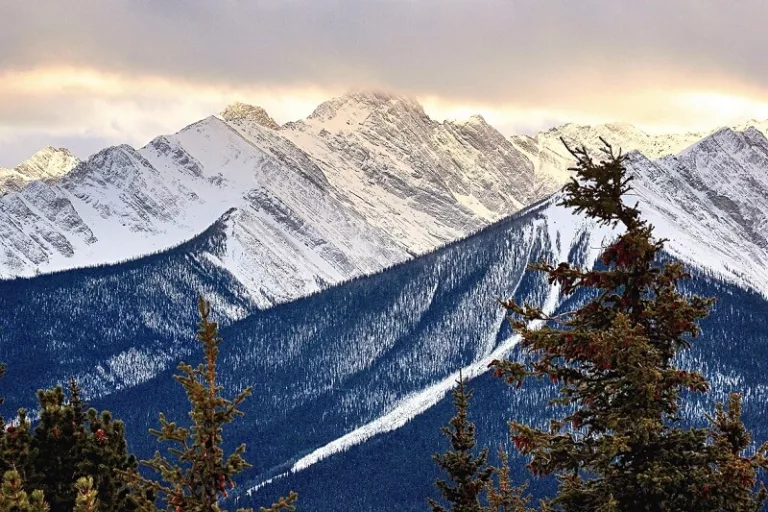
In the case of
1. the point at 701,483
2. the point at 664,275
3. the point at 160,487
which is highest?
the point at 664,275

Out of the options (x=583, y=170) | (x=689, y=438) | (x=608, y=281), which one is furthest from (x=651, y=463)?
(x=583, y=170)

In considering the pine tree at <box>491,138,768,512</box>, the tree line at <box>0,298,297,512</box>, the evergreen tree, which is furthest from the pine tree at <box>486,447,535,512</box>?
the pine tree at <box>491,138,768,512</box>

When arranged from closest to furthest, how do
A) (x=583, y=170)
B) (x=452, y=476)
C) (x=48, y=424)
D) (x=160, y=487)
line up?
1. (x=160, y=487)
2. (x=583, y=170)
3. (x=452, y=476)
4. (x=48, y=424)

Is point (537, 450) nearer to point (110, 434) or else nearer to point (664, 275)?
point (664, 275)

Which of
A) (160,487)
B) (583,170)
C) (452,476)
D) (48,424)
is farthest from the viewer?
(48,424)

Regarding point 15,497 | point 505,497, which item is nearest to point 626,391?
point 15,497

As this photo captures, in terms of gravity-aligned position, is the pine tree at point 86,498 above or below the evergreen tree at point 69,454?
below

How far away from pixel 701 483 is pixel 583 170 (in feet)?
23.4

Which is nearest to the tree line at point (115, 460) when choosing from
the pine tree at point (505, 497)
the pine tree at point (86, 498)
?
the pine tree at point (86, 498)

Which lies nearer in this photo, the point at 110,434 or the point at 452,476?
the point at 452,476

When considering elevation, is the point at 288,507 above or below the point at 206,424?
below

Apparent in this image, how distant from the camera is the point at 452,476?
4059cm

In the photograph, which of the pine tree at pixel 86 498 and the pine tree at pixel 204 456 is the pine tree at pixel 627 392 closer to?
the pine tree at pixel 204 456

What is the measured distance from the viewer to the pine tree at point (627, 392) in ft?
89.6
